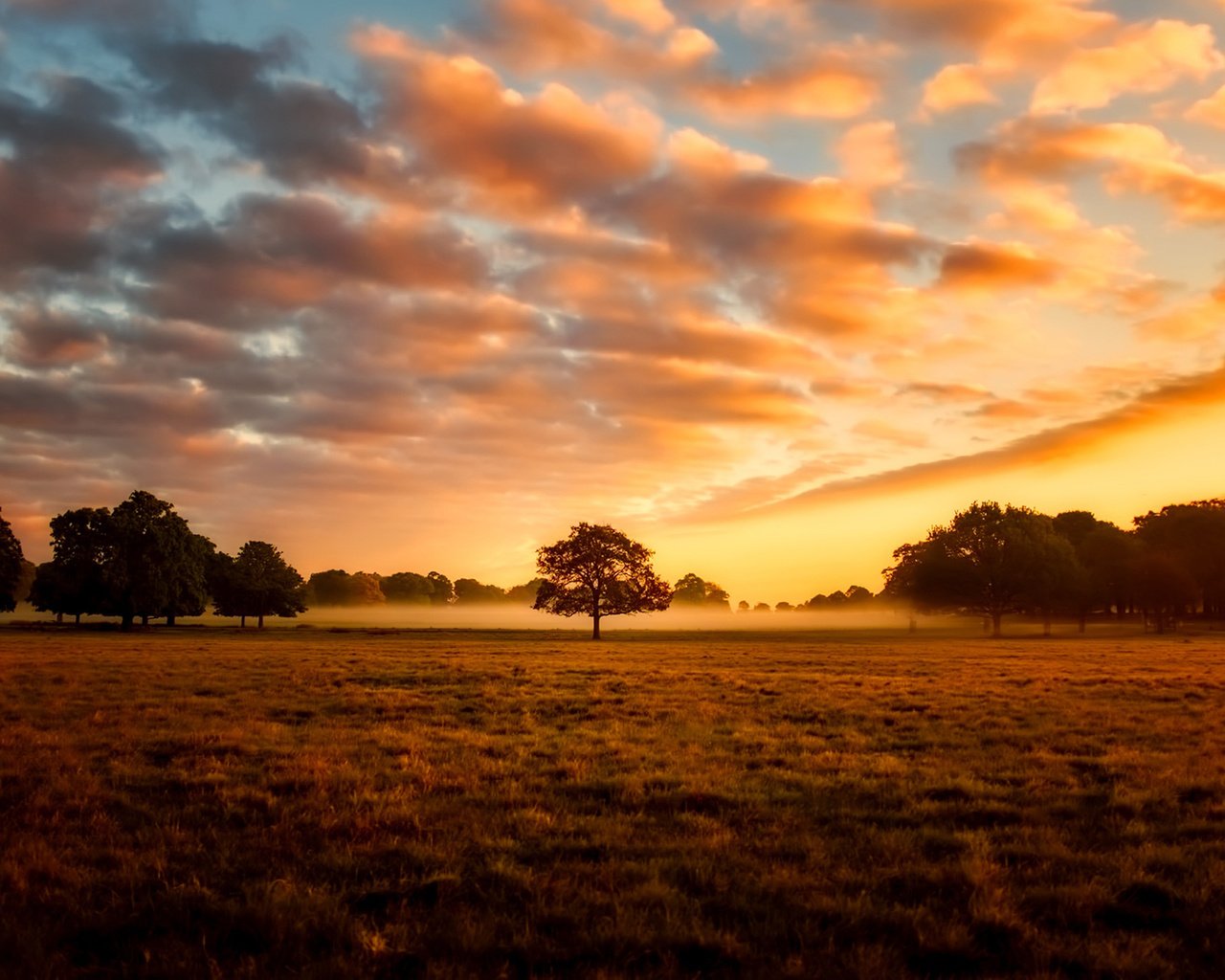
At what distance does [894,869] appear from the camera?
877 centimetres

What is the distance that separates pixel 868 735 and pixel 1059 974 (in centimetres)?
1233

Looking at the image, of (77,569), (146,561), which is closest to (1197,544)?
(146,561)

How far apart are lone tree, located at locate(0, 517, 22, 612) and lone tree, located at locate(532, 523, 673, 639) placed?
61.4 meters

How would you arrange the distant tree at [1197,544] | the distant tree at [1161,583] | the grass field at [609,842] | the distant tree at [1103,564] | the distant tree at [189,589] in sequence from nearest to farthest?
the grass field at [609,842], the distant tree at [189,589], the distant tree at [1161,583], the distant tree at [1103,564], the distant tree at [1197,544]

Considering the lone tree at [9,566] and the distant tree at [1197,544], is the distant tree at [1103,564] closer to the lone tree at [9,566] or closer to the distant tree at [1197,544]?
the distant tree at [1197,544]

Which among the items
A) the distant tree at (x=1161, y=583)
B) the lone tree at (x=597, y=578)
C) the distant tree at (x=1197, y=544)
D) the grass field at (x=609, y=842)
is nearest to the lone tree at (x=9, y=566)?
the lone tree at (x=597, y=578)

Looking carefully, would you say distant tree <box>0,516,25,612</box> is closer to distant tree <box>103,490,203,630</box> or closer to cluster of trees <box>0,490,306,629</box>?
cluster of trees <box>0,490,306,629</box>

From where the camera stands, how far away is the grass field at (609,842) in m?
6.90

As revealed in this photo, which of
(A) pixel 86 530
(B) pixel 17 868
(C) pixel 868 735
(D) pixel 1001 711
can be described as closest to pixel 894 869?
(B) pixel 17 868

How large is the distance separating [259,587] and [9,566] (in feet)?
88.7

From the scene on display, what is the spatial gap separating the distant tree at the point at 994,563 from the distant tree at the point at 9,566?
111963mm

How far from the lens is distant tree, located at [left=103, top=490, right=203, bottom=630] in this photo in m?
93.7

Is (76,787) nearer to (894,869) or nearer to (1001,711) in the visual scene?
(894,869)

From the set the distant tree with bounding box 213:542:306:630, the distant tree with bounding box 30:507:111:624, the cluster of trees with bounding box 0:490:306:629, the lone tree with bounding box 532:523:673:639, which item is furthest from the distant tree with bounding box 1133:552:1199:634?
the distant tree with bounding box 30:507:111:624
